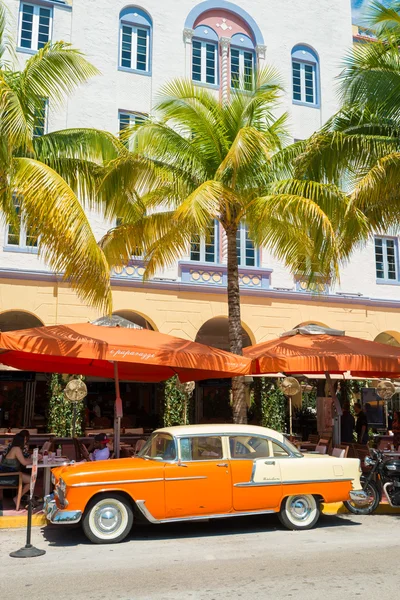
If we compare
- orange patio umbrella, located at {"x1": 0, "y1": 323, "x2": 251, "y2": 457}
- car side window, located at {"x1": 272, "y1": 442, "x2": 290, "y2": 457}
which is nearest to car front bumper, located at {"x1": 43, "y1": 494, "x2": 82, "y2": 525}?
orange patio umbrella, located at {"x1": 0, "y1": 323, "x2": 251, "y2": 457}

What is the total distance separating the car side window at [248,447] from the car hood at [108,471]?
3.60 ft

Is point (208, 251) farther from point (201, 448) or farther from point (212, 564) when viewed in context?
point (212, 564)

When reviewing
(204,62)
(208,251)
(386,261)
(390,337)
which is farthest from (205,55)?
(390,337)

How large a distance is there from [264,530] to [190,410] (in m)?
10.5

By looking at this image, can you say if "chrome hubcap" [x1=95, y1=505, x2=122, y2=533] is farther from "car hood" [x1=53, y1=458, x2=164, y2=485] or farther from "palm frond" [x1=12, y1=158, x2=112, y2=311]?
"palm frond" [x1=12, y1=158, x2=112, y2=311]

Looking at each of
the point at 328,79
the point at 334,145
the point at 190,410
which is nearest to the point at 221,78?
the point at 328,79

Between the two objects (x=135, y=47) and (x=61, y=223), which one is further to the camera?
(x=135, y=47)

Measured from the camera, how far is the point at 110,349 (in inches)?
400

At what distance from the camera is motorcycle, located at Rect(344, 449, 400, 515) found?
10.0 metres

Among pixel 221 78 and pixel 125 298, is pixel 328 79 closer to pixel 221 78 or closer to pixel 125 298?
pixel 221 78

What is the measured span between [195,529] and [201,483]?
1.20 metres

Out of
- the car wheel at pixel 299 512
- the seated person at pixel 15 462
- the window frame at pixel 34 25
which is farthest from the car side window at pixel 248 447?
the window frame at pixel 34 25

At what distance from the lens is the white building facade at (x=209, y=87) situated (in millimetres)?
18797

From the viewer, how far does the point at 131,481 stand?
812 centimetres
